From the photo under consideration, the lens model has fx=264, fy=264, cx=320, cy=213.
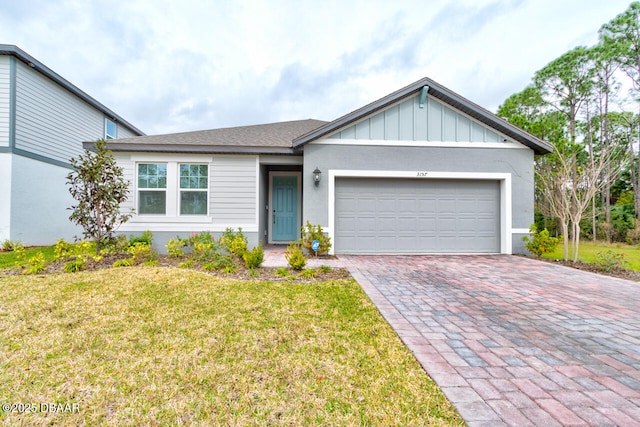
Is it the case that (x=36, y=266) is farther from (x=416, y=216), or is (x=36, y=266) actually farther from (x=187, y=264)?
(x=416, y=216)

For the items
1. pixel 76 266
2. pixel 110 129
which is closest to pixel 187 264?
pixel 76 266

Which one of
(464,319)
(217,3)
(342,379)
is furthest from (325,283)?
(217,3)

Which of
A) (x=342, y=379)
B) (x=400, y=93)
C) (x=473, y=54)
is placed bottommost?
(x=342, y=379)

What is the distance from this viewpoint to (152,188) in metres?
A: 7.57

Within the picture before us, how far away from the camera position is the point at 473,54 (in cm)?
1213

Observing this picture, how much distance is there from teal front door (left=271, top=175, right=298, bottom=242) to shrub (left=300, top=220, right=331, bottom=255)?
236 cm

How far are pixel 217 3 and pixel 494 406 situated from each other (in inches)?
510

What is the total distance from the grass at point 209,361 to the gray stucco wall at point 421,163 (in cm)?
389

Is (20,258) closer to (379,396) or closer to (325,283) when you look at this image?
(325,283)

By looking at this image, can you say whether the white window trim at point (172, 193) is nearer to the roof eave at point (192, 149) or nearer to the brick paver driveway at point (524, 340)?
the roof eave at point (192, 149)

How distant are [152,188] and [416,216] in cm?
768

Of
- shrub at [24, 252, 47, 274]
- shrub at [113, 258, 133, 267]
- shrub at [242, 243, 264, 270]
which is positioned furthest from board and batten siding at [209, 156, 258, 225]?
shrub at [24, 252, 47, 274]

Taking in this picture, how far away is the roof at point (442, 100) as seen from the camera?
7.14 metres

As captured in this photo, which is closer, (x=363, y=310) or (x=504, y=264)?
(x=363, y=310)
